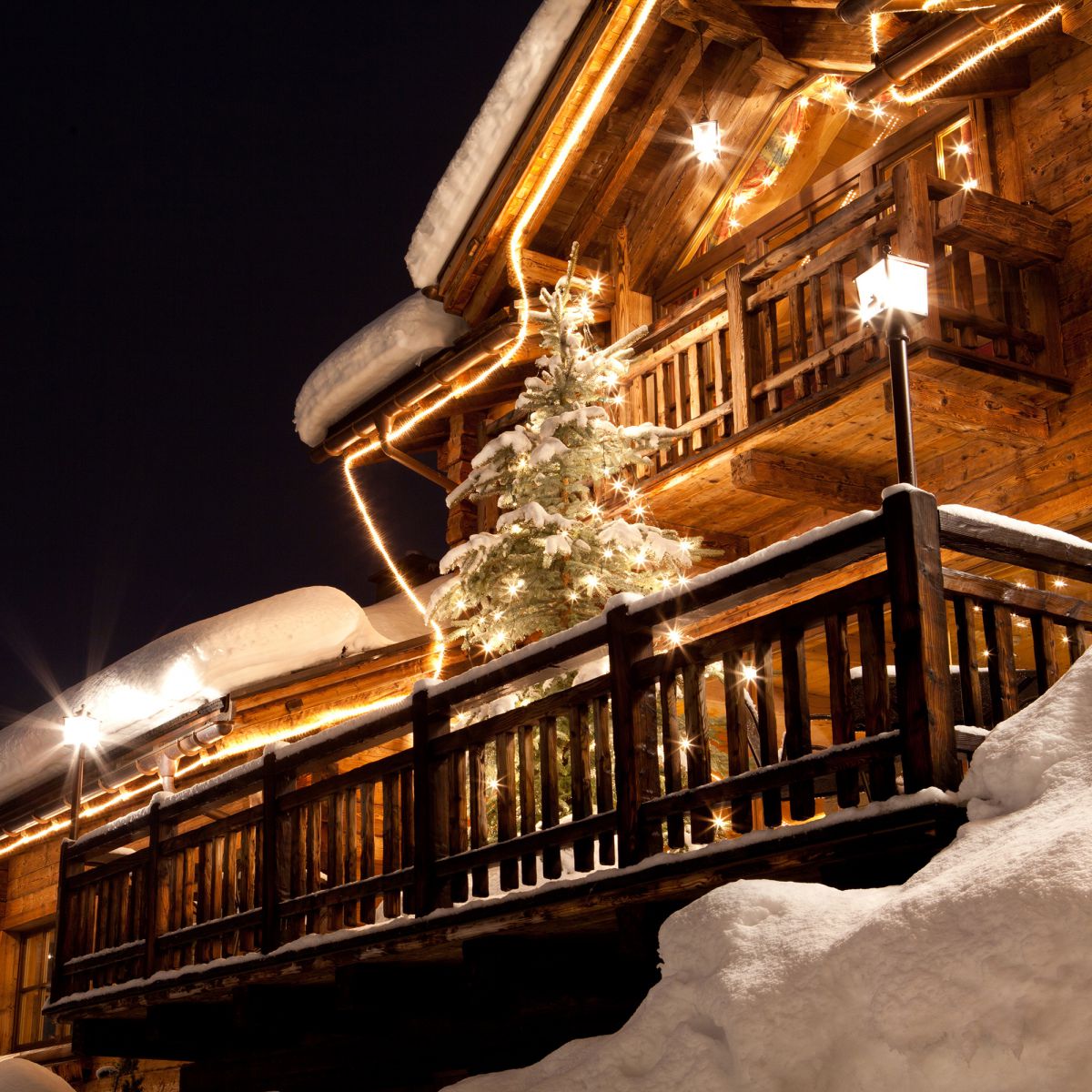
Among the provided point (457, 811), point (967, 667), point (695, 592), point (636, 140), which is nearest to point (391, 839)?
point (457, 811)

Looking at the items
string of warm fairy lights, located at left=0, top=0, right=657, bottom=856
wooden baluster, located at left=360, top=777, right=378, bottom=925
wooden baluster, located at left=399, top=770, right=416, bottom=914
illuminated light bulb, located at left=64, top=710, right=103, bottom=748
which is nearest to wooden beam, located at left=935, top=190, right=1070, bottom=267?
string of warm fairy lights, located at left=0, top=0, right=657, bottom=856

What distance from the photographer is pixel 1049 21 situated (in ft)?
37.9

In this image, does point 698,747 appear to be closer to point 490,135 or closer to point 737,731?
point 737,731

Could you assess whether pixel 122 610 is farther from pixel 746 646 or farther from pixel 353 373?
pixel 746 646

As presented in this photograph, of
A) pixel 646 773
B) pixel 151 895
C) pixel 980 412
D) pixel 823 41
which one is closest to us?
pixel 646 773

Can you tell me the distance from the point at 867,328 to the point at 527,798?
4.82m

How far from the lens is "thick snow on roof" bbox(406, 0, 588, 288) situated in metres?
14.0

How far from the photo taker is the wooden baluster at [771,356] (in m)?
11.7

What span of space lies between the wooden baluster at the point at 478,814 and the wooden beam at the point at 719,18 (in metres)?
8.19

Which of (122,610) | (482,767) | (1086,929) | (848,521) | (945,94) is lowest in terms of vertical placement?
(1086,929)

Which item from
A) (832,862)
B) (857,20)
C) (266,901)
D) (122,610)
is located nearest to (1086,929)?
(832,862)

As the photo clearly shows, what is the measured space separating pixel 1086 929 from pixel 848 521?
240cm

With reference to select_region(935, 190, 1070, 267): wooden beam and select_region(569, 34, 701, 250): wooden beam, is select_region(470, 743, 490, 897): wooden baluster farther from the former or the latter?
select_region(569, 34, 701, 250): wooden beam

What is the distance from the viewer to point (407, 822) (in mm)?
8633
